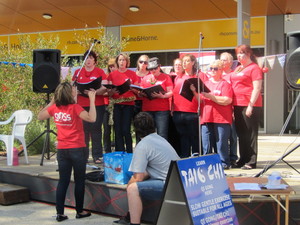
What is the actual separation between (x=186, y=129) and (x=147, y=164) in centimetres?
191

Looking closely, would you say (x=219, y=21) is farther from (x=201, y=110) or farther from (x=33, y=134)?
(x=201, y=110)

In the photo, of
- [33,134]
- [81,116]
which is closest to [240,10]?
[33,134]

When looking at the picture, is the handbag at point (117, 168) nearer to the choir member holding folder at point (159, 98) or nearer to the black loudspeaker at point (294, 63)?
the choir member holding folder at point (159, 98)

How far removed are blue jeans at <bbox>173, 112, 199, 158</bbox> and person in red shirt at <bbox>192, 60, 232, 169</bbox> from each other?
114mm

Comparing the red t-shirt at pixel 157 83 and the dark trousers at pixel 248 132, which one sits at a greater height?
the red t-shirt at pixel 157 83

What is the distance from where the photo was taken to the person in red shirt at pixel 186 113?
6.22m

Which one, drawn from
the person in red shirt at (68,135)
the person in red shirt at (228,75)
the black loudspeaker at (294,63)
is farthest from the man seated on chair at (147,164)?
the person in red shirt at (228,75)

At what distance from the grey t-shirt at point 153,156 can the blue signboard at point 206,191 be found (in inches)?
21.8

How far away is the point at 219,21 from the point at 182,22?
1037 millimetres

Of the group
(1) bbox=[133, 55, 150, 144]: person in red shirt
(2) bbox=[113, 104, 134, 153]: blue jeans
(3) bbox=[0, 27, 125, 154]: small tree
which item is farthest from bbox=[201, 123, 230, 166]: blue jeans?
(3) bbox=[0, 27, 125, 154]: small tree

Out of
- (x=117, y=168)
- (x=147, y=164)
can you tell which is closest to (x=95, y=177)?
(x=117, y=168)

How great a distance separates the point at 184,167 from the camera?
3.75 m

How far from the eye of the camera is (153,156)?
439 cm

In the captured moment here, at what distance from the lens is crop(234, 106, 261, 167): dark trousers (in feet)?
20.0
